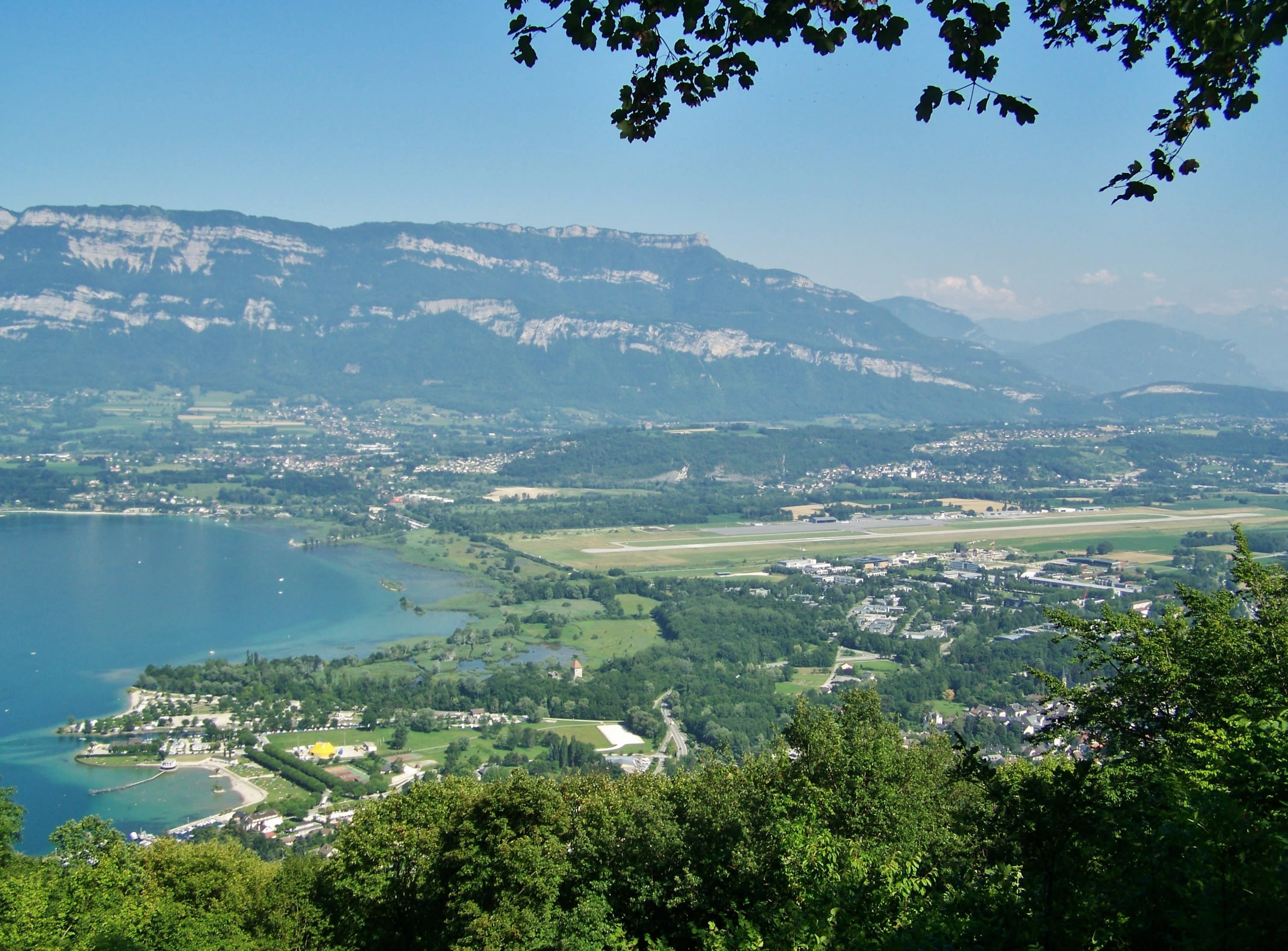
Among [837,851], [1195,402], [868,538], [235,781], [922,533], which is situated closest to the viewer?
[837,851]

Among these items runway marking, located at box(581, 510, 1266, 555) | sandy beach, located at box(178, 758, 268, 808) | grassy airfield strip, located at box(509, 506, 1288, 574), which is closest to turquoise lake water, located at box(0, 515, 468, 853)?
sandy beach, located at box(178, 758, 268, 808)

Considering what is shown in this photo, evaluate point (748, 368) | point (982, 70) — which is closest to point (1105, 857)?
point (982, 70)

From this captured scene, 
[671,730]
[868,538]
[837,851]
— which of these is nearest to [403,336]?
[868,538]

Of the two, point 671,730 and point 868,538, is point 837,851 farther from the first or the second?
point 868,538

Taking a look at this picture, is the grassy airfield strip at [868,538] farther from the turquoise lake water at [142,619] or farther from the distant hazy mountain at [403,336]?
the distant hazy mountain at [403,336]

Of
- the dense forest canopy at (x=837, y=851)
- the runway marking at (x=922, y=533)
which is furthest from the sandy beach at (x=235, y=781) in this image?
the runway marking at (x=922, y=533)
